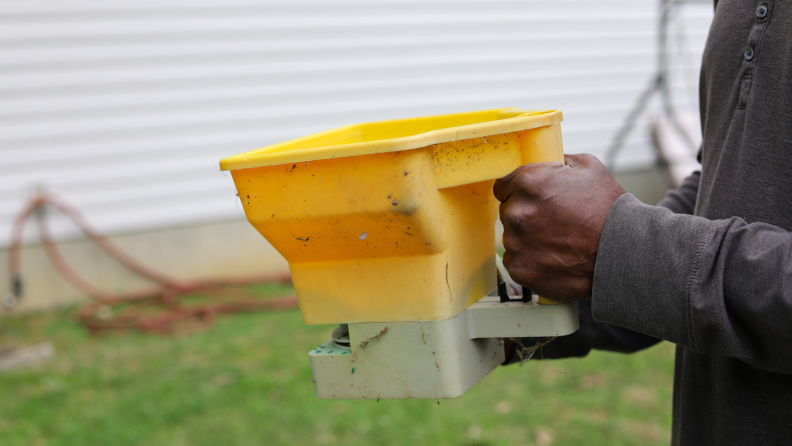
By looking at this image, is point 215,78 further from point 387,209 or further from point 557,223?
point 557,223

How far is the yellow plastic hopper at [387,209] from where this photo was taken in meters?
1.00

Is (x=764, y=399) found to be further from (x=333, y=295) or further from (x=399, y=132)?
(x=399, y=132)

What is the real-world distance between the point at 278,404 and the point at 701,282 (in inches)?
106

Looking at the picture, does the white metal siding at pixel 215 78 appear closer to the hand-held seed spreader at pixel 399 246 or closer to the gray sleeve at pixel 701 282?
the hand-held seed spreader at pixel 399 246

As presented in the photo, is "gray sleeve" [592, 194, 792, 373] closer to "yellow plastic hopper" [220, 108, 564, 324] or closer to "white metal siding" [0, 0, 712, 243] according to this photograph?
"yellow plastic hopper" [220, 108, 564, 324]

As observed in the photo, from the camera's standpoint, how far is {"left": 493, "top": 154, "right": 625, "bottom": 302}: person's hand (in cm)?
98

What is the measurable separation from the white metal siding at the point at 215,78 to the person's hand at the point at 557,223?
4161mm

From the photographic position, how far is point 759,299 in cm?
85

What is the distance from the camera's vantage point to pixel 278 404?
326 centimetres

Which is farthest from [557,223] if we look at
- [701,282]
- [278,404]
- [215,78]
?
[215,78]

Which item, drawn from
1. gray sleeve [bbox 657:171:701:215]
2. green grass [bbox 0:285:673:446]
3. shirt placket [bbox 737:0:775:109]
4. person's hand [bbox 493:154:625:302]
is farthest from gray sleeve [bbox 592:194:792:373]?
green grass [bbox 0:285:673:446]

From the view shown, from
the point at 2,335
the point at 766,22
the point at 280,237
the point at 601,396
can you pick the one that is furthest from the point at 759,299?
the point at 2,335

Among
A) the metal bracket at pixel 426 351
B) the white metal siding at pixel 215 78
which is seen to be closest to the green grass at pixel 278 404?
the white metal siding at pixel 215 78

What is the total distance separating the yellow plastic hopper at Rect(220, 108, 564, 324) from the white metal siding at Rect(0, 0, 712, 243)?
156 inches
